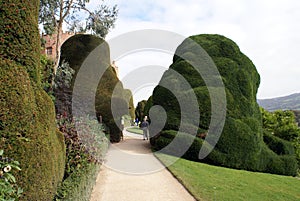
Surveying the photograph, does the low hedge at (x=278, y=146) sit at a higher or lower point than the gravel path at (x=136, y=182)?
higher

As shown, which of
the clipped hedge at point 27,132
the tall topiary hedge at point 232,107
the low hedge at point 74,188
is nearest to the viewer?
the clipped hedge at point 27,132

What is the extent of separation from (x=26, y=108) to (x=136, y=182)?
444 cm

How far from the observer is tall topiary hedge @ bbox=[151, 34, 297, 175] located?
966 cm

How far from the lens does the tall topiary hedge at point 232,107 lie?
31.7ft

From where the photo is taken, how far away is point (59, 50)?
40.8 feet

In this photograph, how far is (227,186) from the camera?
6129 mm

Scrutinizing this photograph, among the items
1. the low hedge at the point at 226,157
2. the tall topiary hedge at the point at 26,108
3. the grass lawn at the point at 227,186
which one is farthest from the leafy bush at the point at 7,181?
the low hedge at the point at 226,157

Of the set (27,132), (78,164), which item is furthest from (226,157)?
(27,132)

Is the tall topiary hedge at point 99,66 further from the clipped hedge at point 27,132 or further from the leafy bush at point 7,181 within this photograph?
the leafy bush at point 7,181

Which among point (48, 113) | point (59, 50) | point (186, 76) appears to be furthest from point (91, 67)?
point (48, 113)

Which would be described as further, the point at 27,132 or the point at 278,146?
the point at 278,146

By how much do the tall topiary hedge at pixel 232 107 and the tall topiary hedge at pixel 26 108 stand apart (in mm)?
7441

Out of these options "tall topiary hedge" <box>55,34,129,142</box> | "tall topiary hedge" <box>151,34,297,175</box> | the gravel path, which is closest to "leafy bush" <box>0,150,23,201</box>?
the gravel path

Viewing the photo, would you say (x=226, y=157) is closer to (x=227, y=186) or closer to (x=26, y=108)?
(x=227, y=186)
